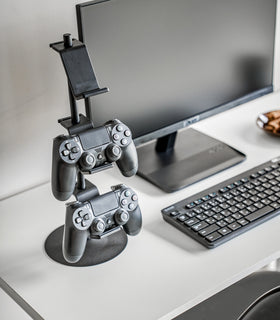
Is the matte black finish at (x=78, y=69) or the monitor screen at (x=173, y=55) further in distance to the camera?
the monitor screen at (x=173, y=55)

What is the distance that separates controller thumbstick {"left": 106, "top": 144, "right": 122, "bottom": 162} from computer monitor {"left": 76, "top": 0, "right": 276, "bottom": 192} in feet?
0.66

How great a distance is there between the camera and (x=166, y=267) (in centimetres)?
132

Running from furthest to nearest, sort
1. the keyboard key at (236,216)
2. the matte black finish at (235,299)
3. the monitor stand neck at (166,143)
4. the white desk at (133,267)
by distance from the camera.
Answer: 1. the monitor stand neck at (166,143)
2. the matte black finish at (235,299)
3. the keyboard key at (236,216)
4. the white desk at (133,267)

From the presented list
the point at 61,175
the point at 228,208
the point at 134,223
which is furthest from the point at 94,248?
the point at 228,208

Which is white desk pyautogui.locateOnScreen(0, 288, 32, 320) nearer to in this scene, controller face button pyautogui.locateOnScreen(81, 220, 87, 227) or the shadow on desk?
controller face button pyautogui.locateOnScreen(81, 220, 87, 227)

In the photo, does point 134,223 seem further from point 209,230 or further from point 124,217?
point 209,230

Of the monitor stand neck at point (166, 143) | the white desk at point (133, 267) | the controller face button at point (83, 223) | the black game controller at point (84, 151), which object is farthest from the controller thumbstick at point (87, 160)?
the monitor stand neck at point (166, 143)

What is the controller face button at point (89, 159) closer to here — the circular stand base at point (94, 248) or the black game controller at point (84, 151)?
the black game controller at point (84, 151)

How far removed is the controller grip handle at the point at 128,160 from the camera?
1.33m

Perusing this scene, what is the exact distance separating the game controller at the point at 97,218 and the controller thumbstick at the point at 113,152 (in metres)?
0.08

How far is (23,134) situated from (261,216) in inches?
23.5

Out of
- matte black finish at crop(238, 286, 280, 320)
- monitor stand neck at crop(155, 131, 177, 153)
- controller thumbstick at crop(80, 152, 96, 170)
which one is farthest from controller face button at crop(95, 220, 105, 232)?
monitor stand neck at crop(155, 131, 177, 153)

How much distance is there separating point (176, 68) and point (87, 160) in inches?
17.3

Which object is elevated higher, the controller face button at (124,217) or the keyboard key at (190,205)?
the controller face button at (124,217)
